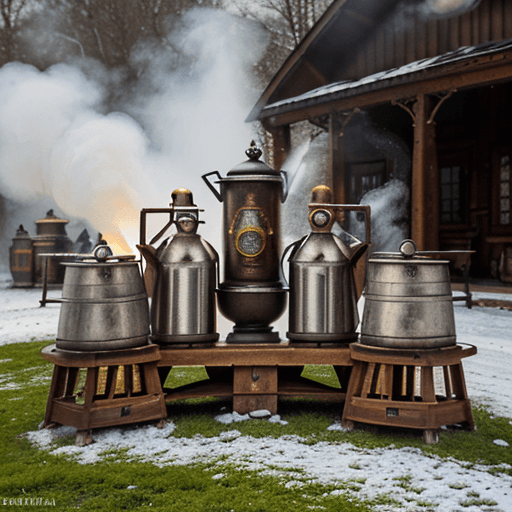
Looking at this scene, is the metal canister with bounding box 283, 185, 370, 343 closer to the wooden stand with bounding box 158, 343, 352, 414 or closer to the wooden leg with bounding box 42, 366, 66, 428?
the wooden stand with bounding box 158, 343, 352, 414

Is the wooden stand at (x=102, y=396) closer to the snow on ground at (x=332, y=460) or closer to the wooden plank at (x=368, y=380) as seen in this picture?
the snow on ground at (x=332, y=460)

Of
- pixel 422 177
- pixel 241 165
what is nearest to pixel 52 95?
pixel 422 177

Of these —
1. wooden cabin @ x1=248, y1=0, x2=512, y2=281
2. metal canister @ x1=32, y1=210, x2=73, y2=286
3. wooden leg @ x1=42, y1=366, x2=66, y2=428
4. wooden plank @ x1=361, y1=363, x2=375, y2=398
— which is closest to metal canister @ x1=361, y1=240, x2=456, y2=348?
wooden plank @ x1=361, y1=363, x2=375, y2=398

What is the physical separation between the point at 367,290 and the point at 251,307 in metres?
0.75

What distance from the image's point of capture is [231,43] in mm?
25391

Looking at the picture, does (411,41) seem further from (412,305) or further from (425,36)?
(412,305)

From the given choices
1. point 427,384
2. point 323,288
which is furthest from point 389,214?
point 427,384

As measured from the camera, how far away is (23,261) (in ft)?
47.8

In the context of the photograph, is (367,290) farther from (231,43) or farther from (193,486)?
(231,43)

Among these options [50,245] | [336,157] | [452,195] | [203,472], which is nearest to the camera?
[203,472]

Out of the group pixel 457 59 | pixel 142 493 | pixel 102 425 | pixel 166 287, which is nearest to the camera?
pixel 142 493

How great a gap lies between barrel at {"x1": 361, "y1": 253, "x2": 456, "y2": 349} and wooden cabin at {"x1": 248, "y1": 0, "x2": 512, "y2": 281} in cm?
601

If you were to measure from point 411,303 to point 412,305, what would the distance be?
0.04 feet

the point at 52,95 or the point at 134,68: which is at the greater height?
the point at 134,68
